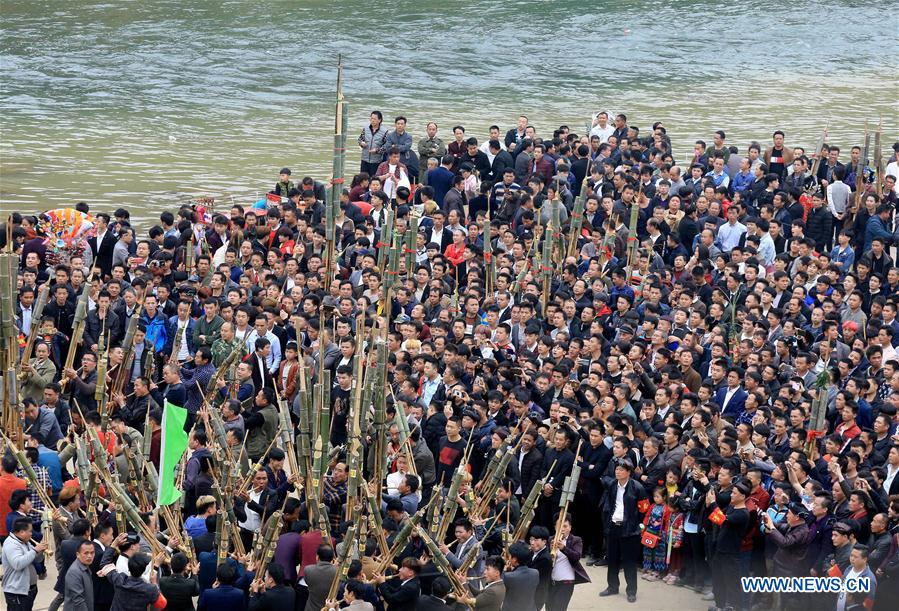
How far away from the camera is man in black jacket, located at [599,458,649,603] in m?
9.19

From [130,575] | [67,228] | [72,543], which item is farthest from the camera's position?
[67,228]

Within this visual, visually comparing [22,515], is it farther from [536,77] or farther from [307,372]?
[536,77]

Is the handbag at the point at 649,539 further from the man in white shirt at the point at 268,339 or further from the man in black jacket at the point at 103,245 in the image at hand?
the man in black jacket at the point at 103,245

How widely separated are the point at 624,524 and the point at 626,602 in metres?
0.49

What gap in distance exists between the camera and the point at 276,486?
9.22 meters

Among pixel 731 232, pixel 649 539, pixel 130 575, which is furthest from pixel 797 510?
pixel 731 232

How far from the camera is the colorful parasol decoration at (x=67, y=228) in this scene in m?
13.6

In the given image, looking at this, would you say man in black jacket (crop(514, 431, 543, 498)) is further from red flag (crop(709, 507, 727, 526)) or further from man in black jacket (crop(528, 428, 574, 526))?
red flag (crop(709, 507, 727, 526))

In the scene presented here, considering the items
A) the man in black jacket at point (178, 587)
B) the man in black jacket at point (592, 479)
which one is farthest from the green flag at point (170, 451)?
the man in black jacket at point (592, 479)

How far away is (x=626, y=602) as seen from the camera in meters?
9.16

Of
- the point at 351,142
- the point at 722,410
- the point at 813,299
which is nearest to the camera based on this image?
the point at 722,410

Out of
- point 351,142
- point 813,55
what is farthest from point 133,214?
point 813,55

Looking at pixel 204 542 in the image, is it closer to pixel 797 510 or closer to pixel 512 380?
pixel 512 380

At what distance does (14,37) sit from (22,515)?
2234cm
